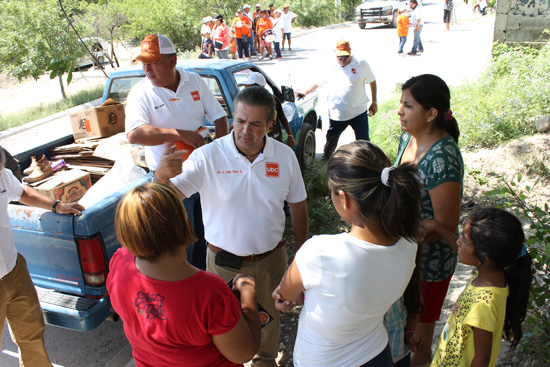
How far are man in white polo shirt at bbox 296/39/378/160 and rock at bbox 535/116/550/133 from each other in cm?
222

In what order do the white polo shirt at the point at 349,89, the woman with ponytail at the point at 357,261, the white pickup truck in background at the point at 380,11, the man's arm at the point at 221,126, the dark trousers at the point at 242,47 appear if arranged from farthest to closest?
the white pickup truck in background at the point at 380,11 < the dark trousers at the point at 242,47 < the white polo shirt at the point at 349,89 < the man's arm at the point at 221,126 < the woman with ponytail at the point at 357,261

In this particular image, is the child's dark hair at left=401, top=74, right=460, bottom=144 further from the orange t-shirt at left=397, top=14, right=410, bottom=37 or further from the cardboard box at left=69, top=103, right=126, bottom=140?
the orange t-shirt at left=397, top=14, right=410, bottom=37

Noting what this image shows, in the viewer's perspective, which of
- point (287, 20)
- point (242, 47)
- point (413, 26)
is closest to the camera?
Answer: point (413, 26)

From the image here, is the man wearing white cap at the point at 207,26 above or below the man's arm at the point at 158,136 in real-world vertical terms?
above

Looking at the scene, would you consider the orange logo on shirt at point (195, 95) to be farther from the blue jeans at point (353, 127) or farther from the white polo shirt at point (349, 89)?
the blue jeans at point (353, 127)

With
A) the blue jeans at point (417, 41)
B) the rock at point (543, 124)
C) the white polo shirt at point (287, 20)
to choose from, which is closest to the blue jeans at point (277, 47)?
the white polo shirt at point (287, 20)

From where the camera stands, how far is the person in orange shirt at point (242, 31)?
17.3 meters

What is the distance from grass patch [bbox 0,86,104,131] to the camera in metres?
11.4

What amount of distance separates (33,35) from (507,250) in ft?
44.8

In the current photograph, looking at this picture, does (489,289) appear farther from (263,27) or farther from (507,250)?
(263,27)

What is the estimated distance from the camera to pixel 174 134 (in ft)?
11.5

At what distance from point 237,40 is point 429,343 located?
16.6 metres

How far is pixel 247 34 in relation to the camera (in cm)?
1777

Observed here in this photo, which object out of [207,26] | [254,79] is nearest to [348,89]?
[254,79]
